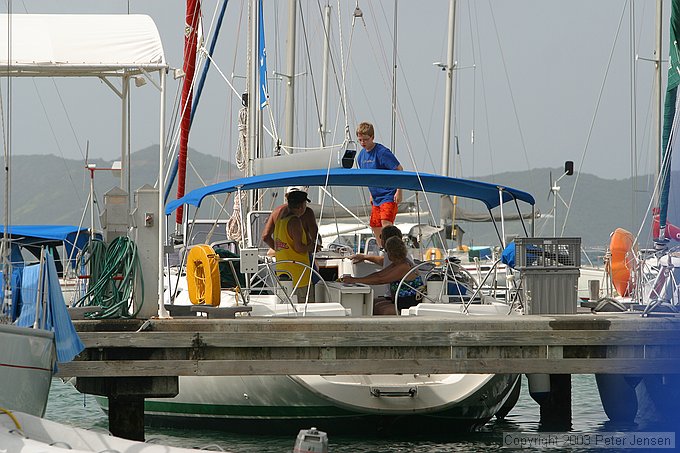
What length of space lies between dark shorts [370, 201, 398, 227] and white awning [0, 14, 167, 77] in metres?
4.14

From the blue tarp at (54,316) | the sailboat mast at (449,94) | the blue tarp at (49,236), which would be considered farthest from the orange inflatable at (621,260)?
the sailboat mast at (449,94)

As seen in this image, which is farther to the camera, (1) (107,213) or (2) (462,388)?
(2) (462,388)

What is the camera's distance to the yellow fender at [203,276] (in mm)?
12477

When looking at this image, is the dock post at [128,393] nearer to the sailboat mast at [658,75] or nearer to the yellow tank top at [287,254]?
the yellow tank top at [287,254]

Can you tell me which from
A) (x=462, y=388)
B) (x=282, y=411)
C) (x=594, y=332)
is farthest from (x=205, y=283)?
(x=594, y=332)

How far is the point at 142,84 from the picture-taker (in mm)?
14914

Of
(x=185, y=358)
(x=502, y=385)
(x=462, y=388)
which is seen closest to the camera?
(x=185, y=358)

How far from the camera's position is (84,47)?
40.7ft

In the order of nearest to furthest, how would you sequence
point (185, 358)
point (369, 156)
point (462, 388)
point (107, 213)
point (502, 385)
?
point (185, 358), point (107, 213), point (462, 388), point (502, 385), point (369, 156)

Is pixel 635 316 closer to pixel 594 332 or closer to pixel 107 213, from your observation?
pixel 594 332

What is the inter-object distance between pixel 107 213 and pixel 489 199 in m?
5.34

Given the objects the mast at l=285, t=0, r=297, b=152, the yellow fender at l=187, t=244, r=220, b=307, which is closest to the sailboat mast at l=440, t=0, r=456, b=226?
the mast at l=285, t=0, r=297, b=152

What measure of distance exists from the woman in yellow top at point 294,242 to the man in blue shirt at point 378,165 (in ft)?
4.77

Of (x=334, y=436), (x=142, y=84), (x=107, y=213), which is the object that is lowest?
(x=334, y=436)
